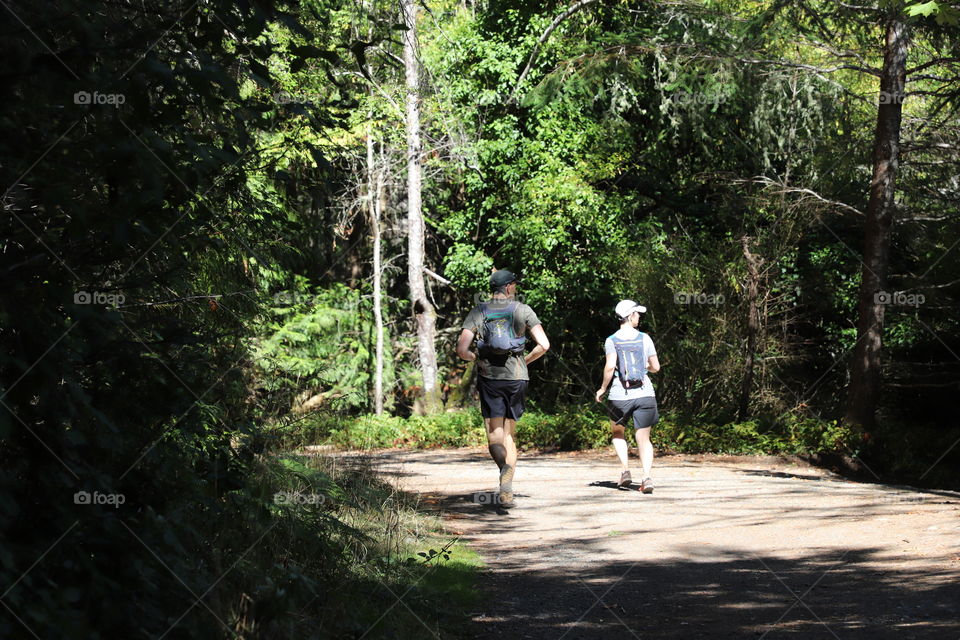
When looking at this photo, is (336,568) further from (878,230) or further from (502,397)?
→ (878,230)

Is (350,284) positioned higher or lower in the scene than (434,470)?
higher

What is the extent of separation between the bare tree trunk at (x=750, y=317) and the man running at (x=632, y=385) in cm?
563

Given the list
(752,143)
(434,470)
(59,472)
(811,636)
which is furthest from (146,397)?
(752,143)

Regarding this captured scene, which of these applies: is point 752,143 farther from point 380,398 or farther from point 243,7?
point 243,7

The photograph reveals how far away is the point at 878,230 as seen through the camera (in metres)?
14.7

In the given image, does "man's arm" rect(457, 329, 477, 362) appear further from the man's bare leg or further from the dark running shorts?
the dark running shorts

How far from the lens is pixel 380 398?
24.6 metres

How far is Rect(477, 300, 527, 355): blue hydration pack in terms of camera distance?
→ 32.6 feet

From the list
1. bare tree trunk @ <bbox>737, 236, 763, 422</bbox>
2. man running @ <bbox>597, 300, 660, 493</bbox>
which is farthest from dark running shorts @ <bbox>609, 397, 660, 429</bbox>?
bare tree trunk @ <bbox>737, 236, 763, 422</bbox>

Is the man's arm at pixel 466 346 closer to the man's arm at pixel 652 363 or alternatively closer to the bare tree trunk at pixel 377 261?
the man's arm at pixel 652 363

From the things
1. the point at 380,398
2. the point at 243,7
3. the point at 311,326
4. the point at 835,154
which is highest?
the point at 835,154

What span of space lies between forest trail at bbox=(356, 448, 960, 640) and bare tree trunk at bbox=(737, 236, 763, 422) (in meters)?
3.77

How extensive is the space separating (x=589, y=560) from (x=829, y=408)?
11.4 m

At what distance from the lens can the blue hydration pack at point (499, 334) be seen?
32.6 ft
